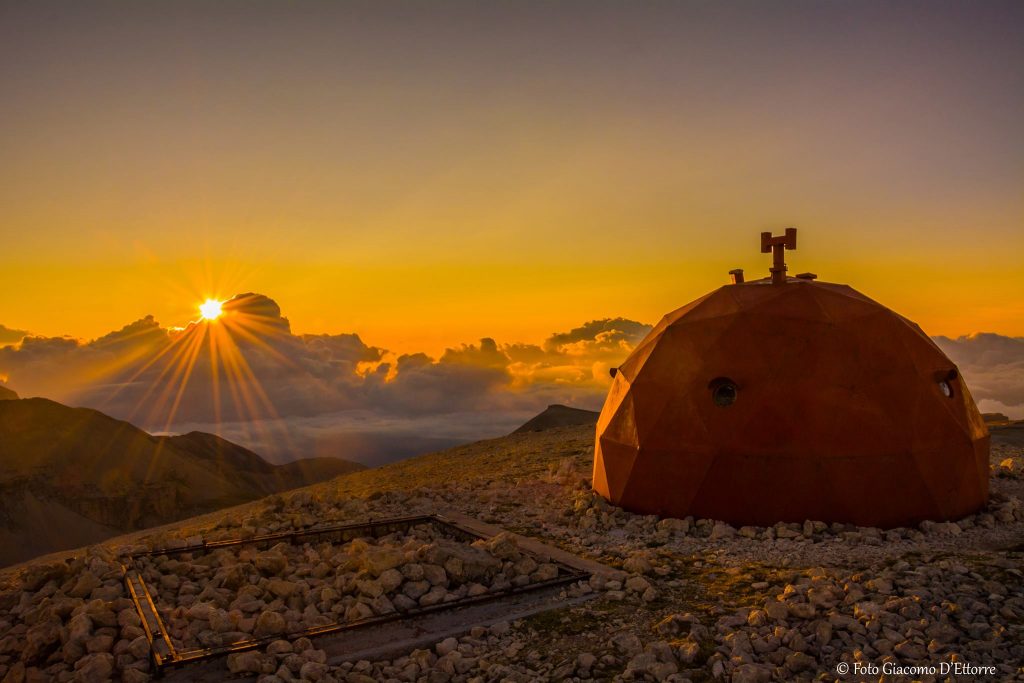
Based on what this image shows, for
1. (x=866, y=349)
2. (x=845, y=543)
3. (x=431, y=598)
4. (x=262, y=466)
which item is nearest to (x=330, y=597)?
(x=431, y=598)

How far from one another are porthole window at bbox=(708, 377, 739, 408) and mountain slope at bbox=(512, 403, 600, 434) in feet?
83.8

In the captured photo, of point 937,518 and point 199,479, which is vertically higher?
point 937,518

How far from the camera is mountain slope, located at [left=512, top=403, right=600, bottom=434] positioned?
39.2m

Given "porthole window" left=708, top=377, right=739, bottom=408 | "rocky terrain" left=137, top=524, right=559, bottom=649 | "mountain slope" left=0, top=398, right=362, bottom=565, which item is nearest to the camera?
"rocky terrain" left=137, top=524, right=559, bottom=649

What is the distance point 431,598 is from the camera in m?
9.40

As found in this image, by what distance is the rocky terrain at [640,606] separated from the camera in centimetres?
724

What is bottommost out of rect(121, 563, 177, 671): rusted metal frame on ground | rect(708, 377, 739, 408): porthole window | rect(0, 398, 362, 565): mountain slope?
→ rect(0, 398, 362, 565): mountain slope

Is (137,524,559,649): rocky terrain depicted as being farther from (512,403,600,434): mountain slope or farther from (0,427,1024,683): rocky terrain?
(512,403,600,434): mountain slope

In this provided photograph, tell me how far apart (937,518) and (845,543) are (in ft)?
7.13

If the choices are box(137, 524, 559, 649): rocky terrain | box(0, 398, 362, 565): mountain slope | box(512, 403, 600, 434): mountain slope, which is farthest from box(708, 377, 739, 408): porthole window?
box(0, 398, 362, 565): mountain slope

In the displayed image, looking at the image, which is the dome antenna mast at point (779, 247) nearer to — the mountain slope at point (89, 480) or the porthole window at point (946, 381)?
the porthole window at point (946, 381)

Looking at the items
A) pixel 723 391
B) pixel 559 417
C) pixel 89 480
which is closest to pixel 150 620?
pixel 723 391

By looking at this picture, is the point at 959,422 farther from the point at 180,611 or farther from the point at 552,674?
the point at 180,611

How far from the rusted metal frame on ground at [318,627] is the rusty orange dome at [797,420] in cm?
322
